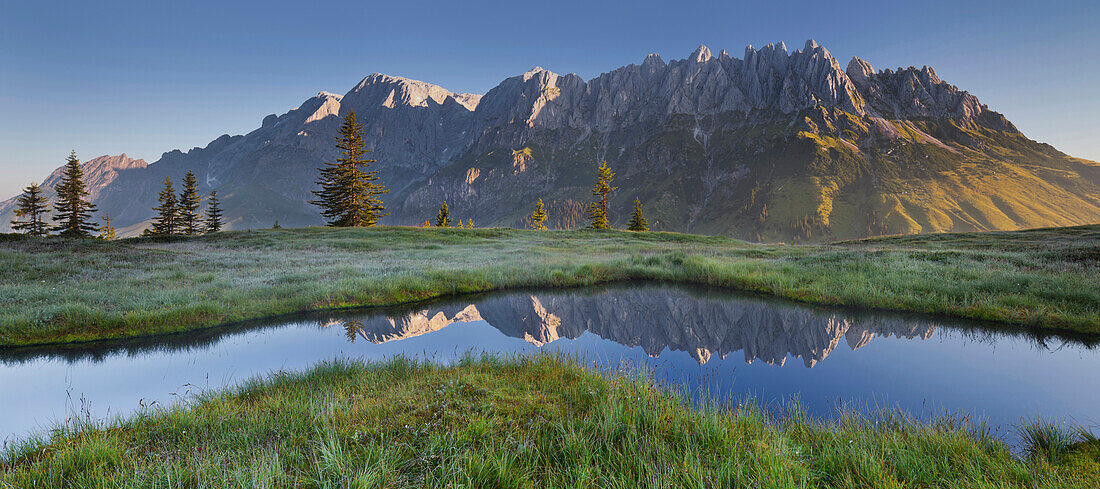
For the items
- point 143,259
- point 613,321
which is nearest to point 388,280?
point 613,321

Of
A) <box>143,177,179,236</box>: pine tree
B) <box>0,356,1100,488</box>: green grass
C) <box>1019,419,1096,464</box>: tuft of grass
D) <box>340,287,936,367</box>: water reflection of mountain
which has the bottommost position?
<box>340,287,936,367</box>: water reflection of mountain

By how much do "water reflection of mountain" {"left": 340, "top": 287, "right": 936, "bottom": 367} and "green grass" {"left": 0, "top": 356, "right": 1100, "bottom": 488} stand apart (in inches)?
206

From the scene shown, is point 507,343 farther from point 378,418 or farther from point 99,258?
point 99,258

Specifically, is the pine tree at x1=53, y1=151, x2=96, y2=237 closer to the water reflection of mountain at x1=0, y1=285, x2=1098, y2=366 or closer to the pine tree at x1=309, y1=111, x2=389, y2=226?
the pine tree at x1=309, y1=111, x2=389, y2=226

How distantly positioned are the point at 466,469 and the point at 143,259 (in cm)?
2723

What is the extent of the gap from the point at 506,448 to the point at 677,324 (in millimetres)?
10596

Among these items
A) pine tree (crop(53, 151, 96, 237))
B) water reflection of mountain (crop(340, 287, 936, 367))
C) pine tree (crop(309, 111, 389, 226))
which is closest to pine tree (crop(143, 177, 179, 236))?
pine tree (crop(53, 151, 96, 237))

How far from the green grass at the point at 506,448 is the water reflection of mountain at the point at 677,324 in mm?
5220

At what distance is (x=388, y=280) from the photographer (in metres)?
17.5

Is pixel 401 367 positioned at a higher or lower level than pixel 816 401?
higher

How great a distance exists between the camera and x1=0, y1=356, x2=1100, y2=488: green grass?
11.7 feet

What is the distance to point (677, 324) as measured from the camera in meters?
13.4

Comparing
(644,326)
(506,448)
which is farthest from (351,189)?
(506,448)

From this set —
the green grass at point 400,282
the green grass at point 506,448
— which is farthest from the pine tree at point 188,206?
the green grass at point 506,448
